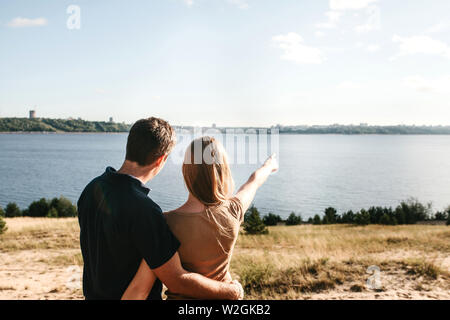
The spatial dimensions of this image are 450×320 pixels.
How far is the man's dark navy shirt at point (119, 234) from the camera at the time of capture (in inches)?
65.8

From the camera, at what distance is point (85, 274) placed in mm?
2002

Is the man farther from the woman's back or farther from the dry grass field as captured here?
the dry grass field

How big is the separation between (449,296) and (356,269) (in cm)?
206

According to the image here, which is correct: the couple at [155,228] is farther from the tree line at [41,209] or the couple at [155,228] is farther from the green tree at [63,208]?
the green tree at [63,208]

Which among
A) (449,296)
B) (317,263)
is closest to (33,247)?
(317,263)

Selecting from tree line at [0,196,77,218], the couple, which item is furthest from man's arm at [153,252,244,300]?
tree line at [0,196,77,218]

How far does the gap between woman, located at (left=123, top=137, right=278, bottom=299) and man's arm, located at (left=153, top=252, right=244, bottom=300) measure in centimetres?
7

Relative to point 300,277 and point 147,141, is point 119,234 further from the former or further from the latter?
point 300,277

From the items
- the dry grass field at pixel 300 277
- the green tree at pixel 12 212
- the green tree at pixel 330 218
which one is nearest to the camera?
the dry grass field at pixel 300 277

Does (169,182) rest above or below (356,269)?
below

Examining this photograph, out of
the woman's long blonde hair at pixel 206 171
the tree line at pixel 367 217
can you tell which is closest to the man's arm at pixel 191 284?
the woman's long blonde hair at pixel 206 171

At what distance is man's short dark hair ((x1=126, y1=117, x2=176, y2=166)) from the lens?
1851 millimetres

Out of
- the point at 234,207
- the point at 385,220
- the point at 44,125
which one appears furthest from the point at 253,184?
the point at 44,125
